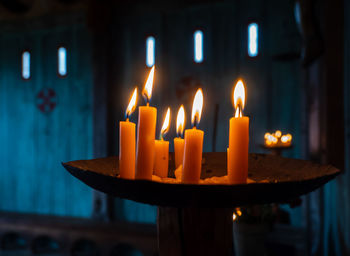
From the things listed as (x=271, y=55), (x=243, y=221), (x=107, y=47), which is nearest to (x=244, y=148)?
(x=243, y=221)

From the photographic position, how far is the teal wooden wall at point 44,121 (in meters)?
3.97

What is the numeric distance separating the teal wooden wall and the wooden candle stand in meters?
3.45

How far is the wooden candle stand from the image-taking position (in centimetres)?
42

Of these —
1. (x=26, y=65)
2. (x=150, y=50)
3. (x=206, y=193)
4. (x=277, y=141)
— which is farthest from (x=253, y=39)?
(x=26, y=65)

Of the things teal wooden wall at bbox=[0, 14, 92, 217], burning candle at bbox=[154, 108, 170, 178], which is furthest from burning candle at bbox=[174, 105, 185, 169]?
teal wooden wall at bbox=[0, 14, 92, 217]

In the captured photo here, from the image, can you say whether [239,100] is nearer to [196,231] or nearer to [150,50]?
[196,231]

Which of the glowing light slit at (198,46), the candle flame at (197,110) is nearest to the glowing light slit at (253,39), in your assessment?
the glowing light slit at (198,46)

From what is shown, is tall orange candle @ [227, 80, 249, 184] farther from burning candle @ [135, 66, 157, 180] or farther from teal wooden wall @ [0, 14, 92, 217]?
teal wooden wall @ [0, 14, 92, 217]

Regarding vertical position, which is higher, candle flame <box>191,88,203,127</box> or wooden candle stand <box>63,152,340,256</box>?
candle flame <box>191,88,203,127</box>

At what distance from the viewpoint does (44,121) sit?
4176 mm

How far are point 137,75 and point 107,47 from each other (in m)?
0.54

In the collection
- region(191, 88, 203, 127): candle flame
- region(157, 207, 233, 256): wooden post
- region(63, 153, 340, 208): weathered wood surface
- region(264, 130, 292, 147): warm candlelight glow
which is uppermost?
region(191, 88, 203, 127): candle flame

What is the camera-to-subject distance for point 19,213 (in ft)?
13.4

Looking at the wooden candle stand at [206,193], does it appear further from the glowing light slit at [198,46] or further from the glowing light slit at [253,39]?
the glowing light slit at [198,46]
